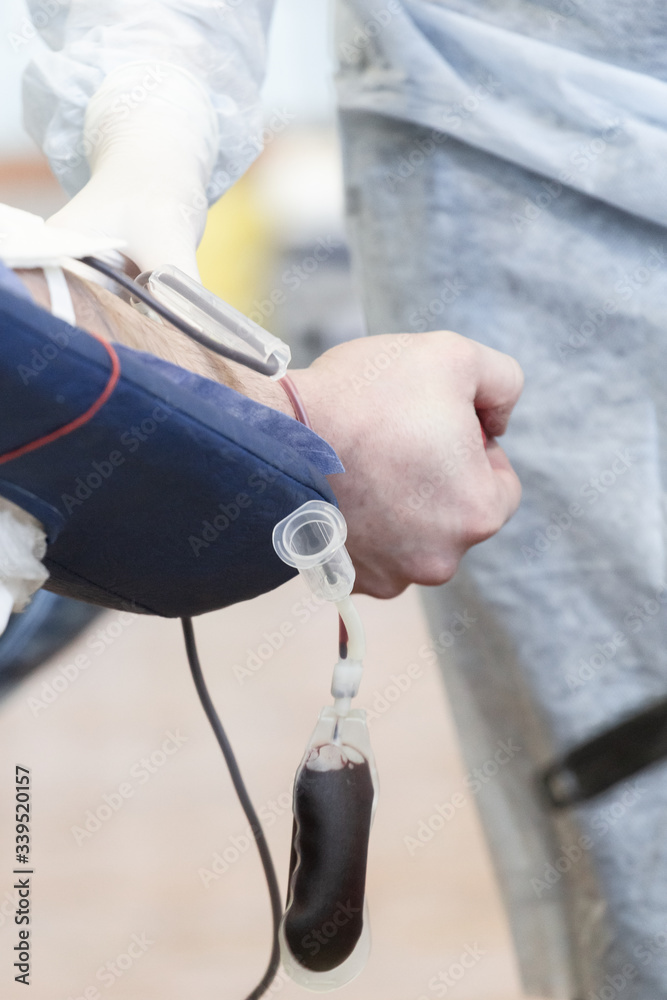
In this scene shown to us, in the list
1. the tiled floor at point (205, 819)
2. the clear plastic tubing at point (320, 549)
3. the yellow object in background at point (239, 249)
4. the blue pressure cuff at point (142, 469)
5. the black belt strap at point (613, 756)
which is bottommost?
the tiled floor at point (205, 819)

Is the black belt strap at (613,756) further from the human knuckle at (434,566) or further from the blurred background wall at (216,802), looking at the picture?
the blurred background wall at (216,802)

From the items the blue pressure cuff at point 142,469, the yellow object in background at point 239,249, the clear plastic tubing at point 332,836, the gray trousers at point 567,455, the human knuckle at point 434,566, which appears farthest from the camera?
the yellow object in background at point 239,249

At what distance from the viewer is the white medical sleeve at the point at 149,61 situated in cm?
71

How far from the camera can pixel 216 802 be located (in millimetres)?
1585

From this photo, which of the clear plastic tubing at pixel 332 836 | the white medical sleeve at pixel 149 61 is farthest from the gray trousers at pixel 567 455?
the clear plastic tubing at pixel 332 836

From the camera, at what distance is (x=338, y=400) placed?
514mm

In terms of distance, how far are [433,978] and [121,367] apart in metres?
1.23

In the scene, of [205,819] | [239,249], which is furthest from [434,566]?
[239,249]

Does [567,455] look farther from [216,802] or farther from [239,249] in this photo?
[239,249]

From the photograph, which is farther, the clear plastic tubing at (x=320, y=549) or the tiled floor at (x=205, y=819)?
the tiled floor at (x=205, y=819)

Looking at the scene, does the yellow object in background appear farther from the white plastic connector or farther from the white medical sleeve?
the white plastic connector

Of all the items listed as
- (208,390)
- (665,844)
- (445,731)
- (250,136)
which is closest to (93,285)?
(208,390)

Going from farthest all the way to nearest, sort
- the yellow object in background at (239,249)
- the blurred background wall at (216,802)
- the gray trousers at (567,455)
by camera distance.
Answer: the yellow object in background at (239,249) < the blurred background wall at (216,802) < the gray trousers at (567,455)

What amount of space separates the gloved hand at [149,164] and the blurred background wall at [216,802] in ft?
0.69
